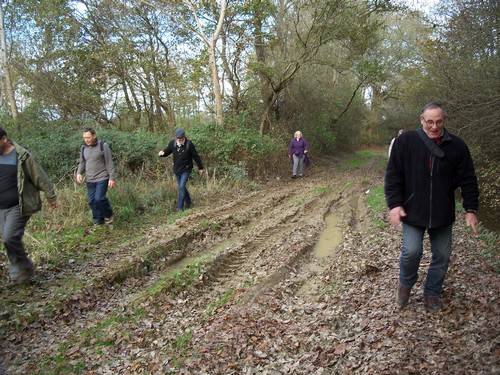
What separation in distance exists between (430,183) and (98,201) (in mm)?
6624

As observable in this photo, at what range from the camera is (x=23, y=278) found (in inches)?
222

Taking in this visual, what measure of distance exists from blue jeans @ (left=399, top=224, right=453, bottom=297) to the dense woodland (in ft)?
27.8

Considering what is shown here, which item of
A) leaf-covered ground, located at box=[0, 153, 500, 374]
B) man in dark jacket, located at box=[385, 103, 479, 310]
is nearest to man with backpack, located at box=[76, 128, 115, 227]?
leaf-covered ground, located at box=[0, 153, 500, 374]

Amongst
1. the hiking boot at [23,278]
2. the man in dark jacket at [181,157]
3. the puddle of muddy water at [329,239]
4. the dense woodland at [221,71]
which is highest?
the dense woodland at [221,71]

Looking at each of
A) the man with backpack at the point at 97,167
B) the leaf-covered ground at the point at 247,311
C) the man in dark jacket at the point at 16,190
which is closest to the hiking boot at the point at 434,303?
the leaf-covered ground at the point at 247,311

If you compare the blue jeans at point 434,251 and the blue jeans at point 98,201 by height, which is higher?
the blue jeans at point 98,201

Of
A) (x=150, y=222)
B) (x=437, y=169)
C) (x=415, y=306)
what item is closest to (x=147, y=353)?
(x=415, y=306)

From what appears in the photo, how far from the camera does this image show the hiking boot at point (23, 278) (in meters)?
5.61

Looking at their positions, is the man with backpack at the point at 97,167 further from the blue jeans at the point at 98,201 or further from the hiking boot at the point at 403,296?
the hiking boot at the point at 403,296

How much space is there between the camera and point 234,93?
18.8 meters

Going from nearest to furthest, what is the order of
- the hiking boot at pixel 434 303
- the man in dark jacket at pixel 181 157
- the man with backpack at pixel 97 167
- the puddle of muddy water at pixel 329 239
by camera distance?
the hiking boot at pixel 434 303 → the puddle of muddy water at pixel 329 239 → the man with backpack at pixel 97 167 → the man in dark jacket at pixel 181 157

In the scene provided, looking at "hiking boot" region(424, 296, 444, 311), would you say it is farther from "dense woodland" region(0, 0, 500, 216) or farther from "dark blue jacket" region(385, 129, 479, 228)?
"dense woodland" region(0, 0, 500, 216)

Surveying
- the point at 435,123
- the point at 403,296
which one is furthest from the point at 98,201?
the point at 435,123

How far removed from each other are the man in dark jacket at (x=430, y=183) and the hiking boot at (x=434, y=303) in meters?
0.47
